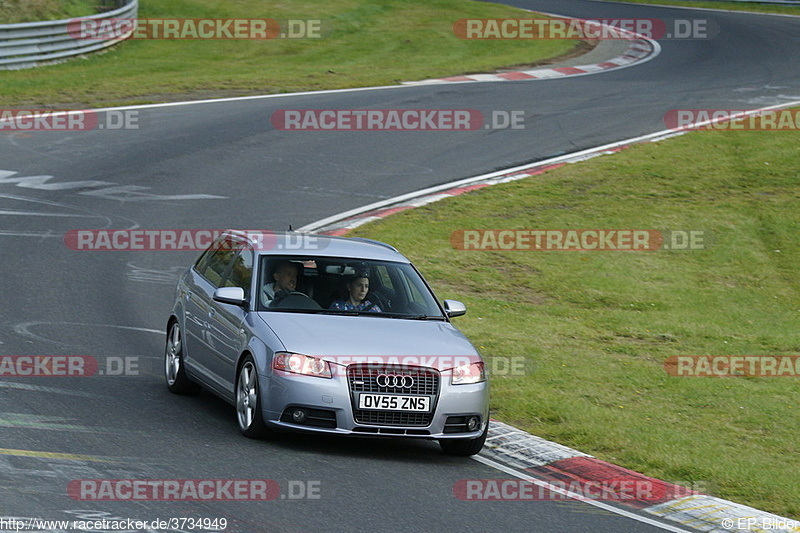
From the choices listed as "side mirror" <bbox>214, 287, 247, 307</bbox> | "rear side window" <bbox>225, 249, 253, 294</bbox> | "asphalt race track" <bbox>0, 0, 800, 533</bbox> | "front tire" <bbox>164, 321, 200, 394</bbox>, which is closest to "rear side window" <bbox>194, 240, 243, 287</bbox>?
"rear side window" <bbox>225, 249, 253, 294</bbox>

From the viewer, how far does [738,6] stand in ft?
161

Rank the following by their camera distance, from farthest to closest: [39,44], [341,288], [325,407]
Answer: [39,44] < [341,288] < [325,407]

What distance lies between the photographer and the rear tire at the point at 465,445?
9.22 metres

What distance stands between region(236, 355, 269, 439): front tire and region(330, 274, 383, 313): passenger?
1.04m

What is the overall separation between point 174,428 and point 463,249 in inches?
350

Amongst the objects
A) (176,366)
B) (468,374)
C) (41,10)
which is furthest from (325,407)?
(41,10)

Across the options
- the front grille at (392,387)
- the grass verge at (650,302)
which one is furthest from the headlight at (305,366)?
the grass verge at (650,302)

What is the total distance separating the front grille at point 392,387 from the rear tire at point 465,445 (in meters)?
0.44

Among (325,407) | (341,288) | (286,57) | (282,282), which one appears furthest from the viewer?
(286,57)

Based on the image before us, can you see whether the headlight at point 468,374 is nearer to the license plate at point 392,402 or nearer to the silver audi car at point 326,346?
the silver audi car at point 326,346

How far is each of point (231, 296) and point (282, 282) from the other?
21.2 inches

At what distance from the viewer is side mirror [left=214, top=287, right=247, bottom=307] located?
9609 millimetres

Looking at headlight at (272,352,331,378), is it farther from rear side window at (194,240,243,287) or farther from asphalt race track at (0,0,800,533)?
rear side window at (194,240,243,287)

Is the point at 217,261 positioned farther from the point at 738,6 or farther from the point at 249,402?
the point at 738,6
